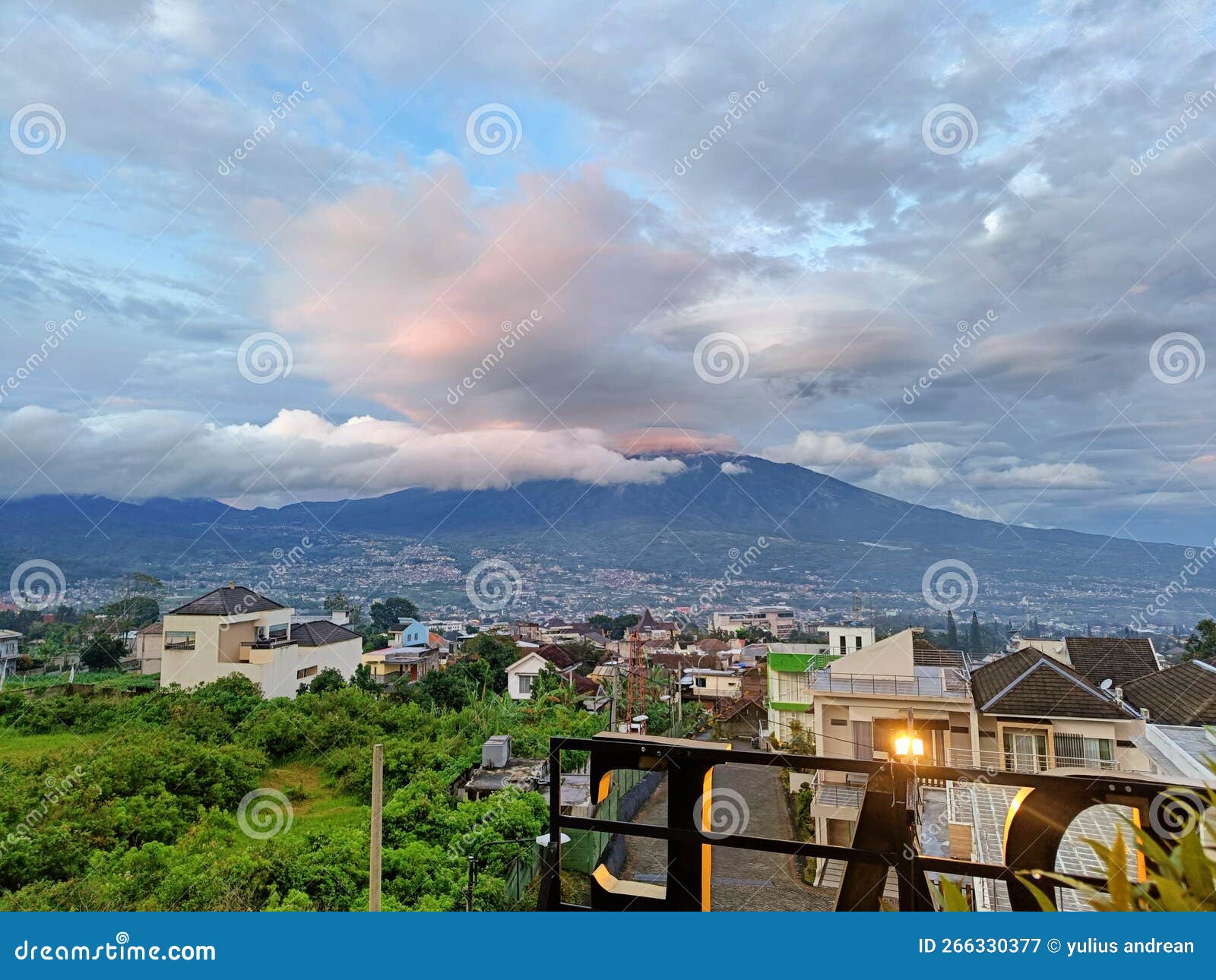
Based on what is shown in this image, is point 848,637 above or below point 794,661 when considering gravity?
above

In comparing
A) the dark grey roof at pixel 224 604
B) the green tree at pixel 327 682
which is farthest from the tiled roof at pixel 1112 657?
the dark grey roof at pixel 224 604

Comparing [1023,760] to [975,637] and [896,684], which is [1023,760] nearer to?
[896,684]

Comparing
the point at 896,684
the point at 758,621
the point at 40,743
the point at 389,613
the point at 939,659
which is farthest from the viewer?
the point at 758,621

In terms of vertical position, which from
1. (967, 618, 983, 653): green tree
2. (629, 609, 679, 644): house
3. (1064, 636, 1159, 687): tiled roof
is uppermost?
(629, 609, 679, 644): house

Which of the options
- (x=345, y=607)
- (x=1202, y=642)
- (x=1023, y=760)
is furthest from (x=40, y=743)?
(x=1202, y=642)

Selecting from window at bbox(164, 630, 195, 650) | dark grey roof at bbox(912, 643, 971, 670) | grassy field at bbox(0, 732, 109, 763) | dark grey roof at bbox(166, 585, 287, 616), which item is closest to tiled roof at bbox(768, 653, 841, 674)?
dark grey roof at bbox(912, 643, 971, 670)

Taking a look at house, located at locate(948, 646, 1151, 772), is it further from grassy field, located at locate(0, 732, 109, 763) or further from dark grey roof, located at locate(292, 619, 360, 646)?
dark grey roof, located at locate(292, 619, 360, 646)

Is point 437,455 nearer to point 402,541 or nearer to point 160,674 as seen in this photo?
point 402,541
